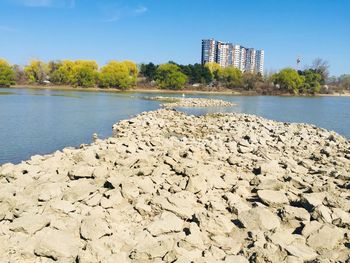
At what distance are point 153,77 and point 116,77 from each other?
11844mm

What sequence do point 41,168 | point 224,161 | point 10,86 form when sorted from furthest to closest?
point 10,86 → point 224,161 → point 41,168

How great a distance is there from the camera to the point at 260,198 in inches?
315

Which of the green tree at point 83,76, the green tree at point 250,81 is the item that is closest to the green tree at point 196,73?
the green tree at point 250,81

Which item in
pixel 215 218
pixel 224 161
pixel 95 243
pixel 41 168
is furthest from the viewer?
pixel 224 161

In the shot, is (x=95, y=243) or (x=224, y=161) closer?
(x=95, y=243)

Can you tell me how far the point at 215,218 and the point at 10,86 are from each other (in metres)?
86.2

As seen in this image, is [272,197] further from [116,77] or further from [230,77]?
[230,77]

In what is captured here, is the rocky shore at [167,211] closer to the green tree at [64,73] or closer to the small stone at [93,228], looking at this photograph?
the small stone at [93,228]

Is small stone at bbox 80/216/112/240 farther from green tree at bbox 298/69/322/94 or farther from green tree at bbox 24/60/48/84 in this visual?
green tree at bbox 298/69/322/94

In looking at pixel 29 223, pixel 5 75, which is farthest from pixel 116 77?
pixel 29 223

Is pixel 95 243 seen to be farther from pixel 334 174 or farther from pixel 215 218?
pixel 334 174

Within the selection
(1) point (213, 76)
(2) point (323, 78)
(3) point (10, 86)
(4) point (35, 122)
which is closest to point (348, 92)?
(2) point (323, 78)

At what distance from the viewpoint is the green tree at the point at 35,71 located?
302 feet

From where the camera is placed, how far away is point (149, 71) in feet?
309
